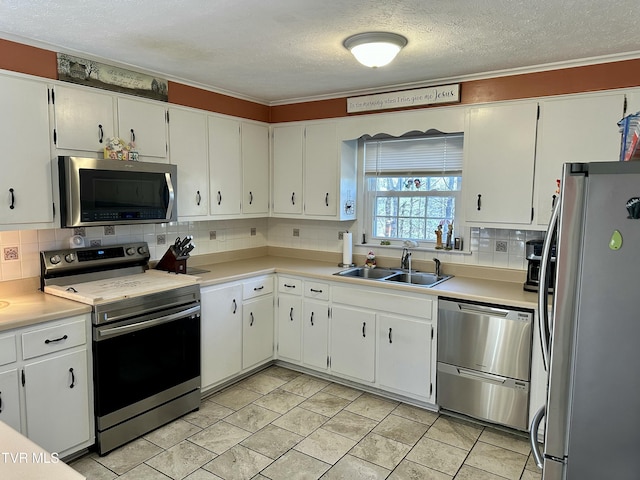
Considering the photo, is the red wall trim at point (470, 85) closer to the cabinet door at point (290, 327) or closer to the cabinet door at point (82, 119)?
the cabinet door at point (82, 119)

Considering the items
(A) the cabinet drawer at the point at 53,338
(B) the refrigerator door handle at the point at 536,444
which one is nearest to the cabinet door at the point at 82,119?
(A) the cabinet drawer at the point at 53,338

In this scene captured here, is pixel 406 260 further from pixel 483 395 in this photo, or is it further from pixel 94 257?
pixel 94 257

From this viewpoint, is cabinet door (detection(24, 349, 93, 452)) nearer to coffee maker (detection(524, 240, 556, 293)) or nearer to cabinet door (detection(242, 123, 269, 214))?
cabinet door (detection(242, 123, 269, 214))

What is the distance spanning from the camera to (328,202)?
397 centimetres

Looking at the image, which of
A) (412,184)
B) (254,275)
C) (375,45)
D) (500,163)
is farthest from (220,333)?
(500,163)

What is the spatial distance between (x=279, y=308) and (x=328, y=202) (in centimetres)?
102

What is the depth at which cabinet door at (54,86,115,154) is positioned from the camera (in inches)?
107

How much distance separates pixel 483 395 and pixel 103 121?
3.06m

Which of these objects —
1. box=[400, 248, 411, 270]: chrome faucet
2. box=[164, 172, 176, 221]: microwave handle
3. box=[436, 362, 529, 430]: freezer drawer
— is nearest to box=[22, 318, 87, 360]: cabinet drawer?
box=[164, 172, 176, 221]: microwave handle

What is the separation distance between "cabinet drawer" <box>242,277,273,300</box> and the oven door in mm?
522

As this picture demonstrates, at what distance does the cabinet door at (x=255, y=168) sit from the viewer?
4012mm

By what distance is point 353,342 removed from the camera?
11.4ft

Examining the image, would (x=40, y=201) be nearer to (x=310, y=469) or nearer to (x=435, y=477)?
(x=310, y=469)

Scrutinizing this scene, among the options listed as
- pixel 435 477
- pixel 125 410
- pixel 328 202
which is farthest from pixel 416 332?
pixel 125 410
